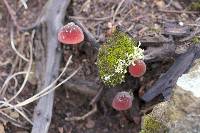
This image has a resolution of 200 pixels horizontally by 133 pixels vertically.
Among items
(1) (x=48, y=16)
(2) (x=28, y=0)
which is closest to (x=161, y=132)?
(1) (x=48, y=16)

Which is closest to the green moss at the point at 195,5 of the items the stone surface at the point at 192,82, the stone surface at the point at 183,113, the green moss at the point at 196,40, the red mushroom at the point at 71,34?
the green moss at the point at 196,40

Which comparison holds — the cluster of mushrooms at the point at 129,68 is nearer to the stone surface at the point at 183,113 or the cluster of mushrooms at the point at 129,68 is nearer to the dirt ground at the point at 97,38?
the dirt ground at the point at 97,38

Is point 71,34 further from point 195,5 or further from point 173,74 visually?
point 195,5

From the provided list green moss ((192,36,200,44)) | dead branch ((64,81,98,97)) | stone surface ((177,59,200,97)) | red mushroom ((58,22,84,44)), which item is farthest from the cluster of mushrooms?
stone surface ((177,59,200,97))

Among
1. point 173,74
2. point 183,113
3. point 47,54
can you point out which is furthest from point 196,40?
point 47,54

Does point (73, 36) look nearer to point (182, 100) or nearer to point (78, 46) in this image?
→ point (78, 46)

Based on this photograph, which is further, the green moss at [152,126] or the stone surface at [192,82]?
the green moss at [152,126]
